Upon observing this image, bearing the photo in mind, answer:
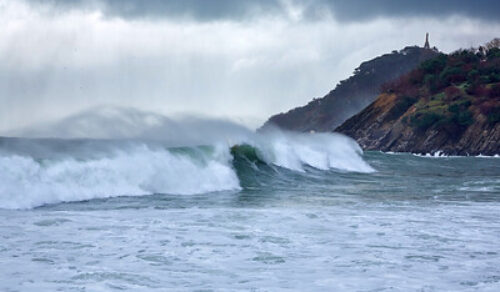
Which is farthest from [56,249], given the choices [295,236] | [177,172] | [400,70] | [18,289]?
[400,70]

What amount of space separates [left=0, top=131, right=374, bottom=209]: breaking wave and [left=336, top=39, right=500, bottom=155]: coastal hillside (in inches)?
2264

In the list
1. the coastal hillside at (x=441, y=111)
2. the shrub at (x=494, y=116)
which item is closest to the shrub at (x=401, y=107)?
the coastal hillside at (x=441, y=111)

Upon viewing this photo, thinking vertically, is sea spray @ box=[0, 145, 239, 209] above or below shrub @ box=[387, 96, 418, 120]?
below

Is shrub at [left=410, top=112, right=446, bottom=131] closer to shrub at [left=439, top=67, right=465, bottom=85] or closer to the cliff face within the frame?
shrub at [left=439, top=67, right=465, bottom=85]

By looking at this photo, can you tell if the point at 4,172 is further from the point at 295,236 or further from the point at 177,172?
the point at 295,236

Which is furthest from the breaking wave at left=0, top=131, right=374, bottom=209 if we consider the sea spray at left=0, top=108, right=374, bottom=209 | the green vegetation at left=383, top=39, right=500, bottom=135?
the green vegetation at left=383, top=39, right=500, bottom=135

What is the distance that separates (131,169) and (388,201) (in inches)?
283

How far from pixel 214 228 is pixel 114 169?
797 cm

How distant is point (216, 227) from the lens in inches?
480

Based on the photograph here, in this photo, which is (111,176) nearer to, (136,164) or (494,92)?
(136,164)

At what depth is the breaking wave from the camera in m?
16.2

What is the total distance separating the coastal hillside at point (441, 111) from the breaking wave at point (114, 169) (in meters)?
57.5

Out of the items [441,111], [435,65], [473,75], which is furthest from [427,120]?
[435,65]

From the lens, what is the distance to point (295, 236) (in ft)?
37.3
